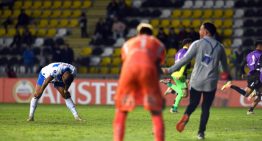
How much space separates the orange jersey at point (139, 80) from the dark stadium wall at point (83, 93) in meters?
19.0

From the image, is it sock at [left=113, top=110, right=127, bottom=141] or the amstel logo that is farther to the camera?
the amstel logo

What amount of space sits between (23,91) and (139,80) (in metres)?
21.7

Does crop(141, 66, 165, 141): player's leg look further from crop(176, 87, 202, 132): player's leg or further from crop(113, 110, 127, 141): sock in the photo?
crop(176, 87, 202, 132): player's leg

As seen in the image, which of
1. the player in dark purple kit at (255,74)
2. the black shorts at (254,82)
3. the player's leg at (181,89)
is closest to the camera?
the player in dark purple kit at (255,74)

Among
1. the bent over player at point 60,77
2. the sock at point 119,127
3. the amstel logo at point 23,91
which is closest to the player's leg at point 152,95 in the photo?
the sock at point 119,127

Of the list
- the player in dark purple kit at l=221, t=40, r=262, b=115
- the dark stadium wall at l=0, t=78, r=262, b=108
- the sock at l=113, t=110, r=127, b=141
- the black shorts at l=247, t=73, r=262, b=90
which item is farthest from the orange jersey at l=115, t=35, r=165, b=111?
the dark stadium wall at l=0, t=78, r=262, b=108

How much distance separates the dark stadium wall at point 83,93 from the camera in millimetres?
30609

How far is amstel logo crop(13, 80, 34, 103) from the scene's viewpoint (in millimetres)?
32375

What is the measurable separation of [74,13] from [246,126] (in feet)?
79.1

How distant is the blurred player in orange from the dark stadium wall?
18996 millimetres

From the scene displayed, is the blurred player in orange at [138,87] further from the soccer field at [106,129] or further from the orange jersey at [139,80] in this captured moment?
the soccer field at [106,129]

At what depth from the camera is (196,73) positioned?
14727 mm

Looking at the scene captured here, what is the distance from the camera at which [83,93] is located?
31.9m

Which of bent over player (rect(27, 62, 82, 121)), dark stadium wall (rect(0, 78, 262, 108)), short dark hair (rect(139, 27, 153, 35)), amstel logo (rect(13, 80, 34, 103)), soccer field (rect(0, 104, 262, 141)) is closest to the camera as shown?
short dark hair (rect(139, 27, 153, 35))
